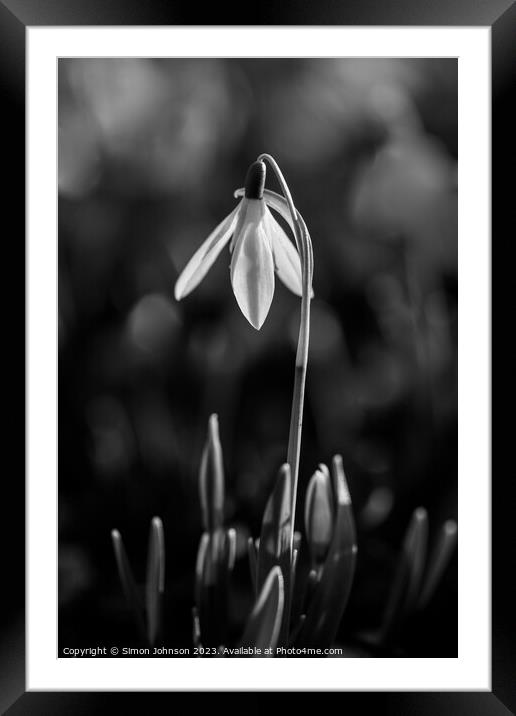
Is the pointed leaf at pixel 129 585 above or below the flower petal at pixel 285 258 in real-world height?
below

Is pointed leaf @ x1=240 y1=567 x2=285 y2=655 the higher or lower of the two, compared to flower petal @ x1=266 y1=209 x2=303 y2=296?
lower

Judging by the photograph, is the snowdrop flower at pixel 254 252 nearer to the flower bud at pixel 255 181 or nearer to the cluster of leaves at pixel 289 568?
the flower bud at pixel 255 181

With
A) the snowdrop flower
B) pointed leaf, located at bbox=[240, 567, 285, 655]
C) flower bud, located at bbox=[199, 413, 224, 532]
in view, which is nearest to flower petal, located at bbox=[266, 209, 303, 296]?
the snowdrop flower

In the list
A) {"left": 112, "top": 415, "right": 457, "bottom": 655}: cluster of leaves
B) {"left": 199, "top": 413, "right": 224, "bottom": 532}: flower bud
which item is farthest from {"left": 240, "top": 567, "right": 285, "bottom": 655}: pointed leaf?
{"left": 199, "top": 413, "right": 224, "bottom": 532}: flower bud

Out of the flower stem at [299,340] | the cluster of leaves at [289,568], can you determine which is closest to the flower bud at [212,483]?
the cluster of leaves at [289,568]

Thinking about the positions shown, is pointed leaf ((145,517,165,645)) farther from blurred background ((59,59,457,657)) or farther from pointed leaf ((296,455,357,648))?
pointed leaf ((296,455,357,648))

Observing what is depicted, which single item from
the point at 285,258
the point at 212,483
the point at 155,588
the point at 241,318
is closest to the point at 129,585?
the point at 155,588

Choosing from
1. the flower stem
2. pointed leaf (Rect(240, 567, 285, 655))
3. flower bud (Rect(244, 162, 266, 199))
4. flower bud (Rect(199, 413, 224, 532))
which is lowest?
pointed leaf (Rect(240, 567, 285, 655))

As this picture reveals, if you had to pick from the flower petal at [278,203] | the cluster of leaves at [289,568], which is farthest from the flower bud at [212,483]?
the flower petal at [278,203]

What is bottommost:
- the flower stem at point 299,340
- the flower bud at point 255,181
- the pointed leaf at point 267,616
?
the pointed leaf at point 267,616
